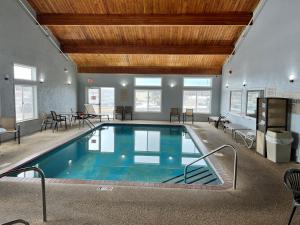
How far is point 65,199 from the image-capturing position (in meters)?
3.11

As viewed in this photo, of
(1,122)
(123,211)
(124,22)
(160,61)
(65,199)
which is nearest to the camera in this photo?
(123,211)

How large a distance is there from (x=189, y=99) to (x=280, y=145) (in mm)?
7962

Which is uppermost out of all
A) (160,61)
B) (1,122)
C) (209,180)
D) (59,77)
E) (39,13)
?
(39,13)

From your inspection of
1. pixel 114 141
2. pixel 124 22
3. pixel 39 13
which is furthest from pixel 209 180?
pixel 39 13

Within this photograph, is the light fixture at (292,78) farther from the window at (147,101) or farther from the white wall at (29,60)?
the window at (147,101)

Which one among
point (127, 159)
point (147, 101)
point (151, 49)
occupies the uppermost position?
point (151, 49)

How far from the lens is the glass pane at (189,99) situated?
41.9ft

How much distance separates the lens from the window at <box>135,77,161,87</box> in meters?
12.8

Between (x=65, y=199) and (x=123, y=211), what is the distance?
0.88 m

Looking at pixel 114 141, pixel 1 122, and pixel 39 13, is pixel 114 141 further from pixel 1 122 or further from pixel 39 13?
pixel 39 13

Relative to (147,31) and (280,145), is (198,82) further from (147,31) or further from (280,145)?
(280,145)

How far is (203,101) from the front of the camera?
1280cm

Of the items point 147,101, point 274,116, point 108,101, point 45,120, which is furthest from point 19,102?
point 274,116

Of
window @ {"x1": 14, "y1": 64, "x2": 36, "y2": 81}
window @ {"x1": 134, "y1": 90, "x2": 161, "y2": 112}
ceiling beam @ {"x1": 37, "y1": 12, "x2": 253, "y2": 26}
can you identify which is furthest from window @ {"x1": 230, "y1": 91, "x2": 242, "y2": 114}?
window @ {"x1": 14, "y1": 64, "x2": 36, "y2": 81}
